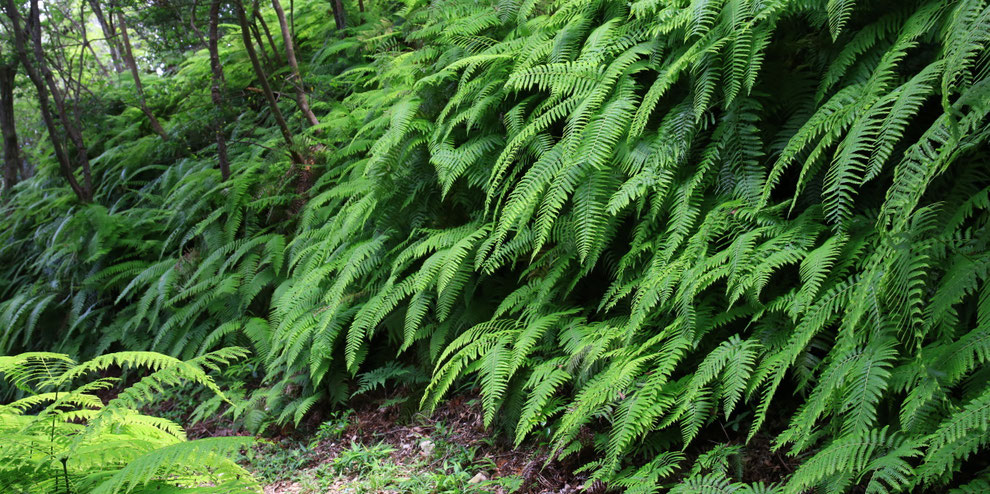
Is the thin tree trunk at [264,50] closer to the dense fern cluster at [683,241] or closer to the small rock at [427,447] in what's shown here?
the dense fern cluster at [683,241]

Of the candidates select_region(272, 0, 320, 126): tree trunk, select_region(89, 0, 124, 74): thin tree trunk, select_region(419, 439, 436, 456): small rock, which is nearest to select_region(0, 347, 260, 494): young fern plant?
select_region(419, 439, 436, 456): small rock

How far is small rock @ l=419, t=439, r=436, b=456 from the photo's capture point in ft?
10.4

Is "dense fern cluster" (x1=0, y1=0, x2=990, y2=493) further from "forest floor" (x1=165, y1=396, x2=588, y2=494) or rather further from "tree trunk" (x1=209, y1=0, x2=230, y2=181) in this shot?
"tree trunk" (x1=209, y1=0, x2=230, y2=181)

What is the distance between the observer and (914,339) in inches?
68.9

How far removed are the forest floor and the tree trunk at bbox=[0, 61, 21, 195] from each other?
7.50 m

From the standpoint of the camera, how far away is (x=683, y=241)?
2451 mm

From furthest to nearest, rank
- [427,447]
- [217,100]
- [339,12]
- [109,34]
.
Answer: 1. [109,34]
2. [339,12]
3. [217,100]
4. [427,447]

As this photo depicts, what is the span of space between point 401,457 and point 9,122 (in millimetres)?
9166

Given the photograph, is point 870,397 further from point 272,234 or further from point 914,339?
point 272,234

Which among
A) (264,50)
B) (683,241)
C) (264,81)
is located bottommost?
(683,241)

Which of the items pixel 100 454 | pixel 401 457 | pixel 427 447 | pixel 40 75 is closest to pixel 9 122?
pixel 40 75

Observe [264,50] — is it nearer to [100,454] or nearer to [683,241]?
[100,454]

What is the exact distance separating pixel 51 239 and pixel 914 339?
8.78m

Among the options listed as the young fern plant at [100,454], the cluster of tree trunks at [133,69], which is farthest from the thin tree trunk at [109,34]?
the young fern plant at [100,454]
